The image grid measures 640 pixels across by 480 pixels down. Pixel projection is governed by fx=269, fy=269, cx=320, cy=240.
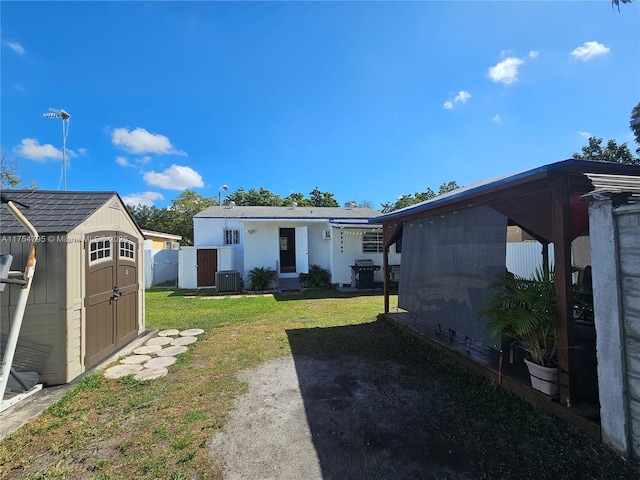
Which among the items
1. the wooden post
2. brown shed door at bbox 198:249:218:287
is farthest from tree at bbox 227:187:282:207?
the wooden post

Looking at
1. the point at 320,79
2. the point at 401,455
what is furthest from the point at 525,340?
the point at 320,79

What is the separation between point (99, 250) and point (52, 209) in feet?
2.61

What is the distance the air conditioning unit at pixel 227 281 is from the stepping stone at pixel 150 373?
7.78 m

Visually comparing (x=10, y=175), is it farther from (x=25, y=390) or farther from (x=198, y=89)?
(x=25, y=390)

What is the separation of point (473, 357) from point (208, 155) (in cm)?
1803

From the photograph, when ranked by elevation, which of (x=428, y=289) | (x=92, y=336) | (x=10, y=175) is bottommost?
(x=92, y=336)

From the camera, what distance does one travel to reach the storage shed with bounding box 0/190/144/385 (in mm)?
3365

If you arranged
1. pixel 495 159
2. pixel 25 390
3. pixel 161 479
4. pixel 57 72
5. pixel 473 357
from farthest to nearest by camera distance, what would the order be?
pixel 495 159
pixel 57 72
pixel 473 357
pixel 25 390
pixel 161 479

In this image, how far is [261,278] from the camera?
12039 millimetres

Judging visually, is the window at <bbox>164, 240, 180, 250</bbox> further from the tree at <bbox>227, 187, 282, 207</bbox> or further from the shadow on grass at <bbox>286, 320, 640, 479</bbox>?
the shadow on grass at <bbox>286, 320, 640, 479</bbox>

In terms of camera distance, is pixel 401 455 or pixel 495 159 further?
pixel 495 159

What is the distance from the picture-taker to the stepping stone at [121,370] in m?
3.85

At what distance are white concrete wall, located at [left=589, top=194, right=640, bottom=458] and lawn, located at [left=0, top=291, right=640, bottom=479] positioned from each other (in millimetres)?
263

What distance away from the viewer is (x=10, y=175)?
53.2ft
